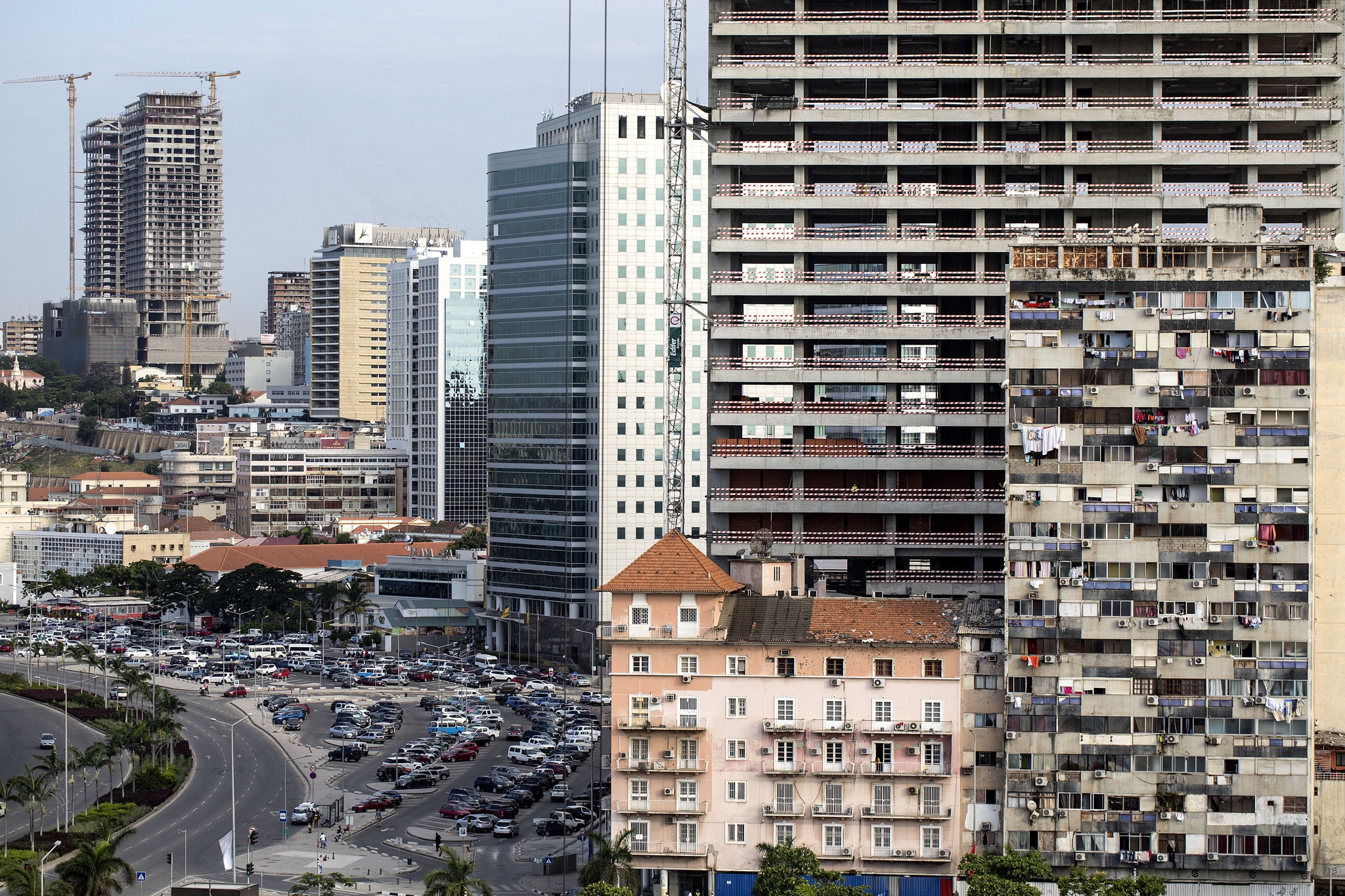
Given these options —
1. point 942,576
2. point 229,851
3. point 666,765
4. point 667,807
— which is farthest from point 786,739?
point 229,851

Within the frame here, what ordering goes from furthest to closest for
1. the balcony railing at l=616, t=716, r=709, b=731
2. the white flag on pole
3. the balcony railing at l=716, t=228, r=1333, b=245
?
the balcony railing at l=716, t=228, r=1333, b=245
the white flag on pole
the balcony railing at l=616, t=716, r=709, b=731

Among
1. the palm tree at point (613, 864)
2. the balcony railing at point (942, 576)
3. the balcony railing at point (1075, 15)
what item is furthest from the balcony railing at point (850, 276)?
the palm tree at point (613, 864)

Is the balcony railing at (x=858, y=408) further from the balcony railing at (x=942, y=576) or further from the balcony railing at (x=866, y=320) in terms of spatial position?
the balcony railing at (x=942, y=576)

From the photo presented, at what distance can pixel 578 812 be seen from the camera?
454 ft

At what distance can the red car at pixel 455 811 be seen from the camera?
463 feet

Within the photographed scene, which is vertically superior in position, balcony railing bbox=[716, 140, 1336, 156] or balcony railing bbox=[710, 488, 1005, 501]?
balcony railing bbox=[716, 140, 1336, 156]

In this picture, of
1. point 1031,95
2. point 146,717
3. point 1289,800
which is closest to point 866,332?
point 1031,95

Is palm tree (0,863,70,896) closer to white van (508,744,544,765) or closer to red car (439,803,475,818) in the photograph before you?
red car (439,803,475,818)

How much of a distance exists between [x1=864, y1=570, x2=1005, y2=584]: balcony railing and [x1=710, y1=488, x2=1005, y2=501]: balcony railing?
4810 millimetres

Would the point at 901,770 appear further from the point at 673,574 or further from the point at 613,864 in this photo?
the point at 673,574

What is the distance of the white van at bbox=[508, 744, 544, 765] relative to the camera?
16425cm

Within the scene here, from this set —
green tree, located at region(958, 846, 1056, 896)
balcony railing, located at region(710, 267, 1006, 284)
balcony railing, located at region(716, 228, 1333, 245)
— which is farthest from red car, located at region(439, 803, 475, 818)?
green tree, located at region(958, 846, 1056, 896)

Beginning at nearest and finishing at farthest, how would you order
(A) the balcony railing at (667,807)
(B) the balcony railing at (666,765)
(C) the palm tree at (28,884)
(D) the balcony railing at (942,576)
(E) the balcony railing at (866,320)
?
(A) the balcony railing at (667,807), (B) the balcony railing at (666,765), (C) the palm tree at (28,884), (D) the balcony railing at (942,576), (E) the balcony railing at (866,320)

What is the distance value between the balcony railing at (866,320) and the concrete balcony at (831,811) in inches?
1339
